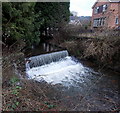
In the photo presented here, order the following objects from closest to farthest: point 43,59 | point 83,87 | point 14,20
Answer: point 83,87, point 14,20, point 43,59

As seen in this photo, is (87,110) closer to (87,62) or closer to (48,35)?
(87,62)

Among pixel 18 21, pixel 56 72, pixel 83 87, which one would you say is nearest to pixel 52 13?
pixel 18 21

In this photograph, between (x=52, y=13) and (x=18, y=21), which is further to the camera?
(x=52, y=13)

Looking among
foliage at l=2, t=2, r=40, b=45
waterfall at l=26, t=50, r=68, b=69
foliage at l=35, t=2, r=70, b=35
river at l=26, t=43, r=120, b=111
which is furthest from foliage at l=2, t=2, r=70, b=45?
foliage at l=35, t=2, r=70, b=35

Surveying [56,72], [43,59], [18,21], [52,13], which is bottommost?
[56,72]

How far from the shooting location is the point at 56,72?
27.5ft

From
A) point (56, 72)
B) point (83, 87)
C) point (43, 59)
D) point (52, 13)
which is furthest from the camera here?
point (52, 13)

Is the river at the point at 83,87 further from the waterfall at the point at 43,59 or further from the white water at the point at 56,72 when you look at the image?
the waterfall at the point at 43,59

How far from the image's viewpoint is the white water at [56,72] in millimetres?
7078

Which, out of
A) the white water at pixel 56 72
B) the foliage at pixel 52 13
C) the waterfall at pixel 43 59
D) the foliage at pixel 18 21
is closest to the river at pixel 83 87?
the white water at pixel 56 72

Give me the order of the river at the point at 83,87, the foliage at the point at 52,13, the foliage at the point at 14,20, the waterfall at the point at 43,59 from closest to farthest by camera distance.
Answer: the river at the point at 83,87 → the foliage at the point at 14,20 → the waterfall at the point at 43,59 → the foliage at the point at 52,13

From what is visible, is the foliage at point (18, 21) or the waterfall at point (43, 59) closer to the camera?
the foliage at point (18, 21)

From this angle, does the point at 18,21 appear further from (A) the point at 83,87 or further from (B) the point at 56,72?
(A) the point at 83,87

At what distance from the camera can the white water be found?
7078 mm
